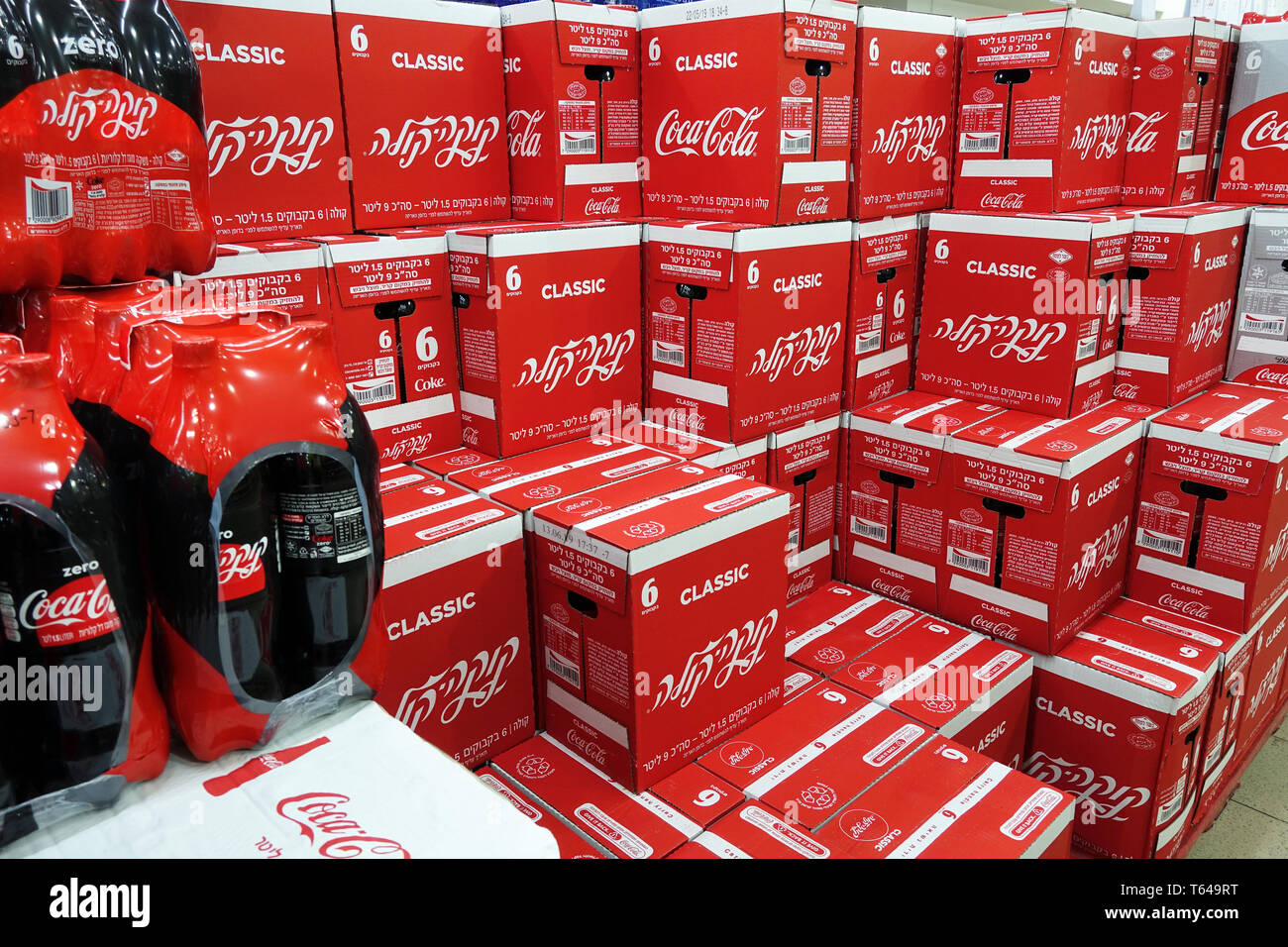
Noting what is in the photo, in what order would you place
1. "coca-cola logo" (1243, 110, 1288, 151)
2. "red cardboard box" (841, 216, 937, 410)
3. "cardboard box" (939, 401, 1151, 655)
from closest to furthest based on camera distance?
"cardboard box" (939, 401, 1151, 655)
"red cardboard box" (841, 216, 937, 410)
"coca-cola logo" (1243, 110, 1288, 151)

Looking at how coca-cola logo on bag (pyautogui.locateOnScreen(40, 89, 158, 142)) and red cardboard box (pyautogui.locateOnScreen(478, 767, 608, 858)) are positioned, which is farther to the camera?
red cardboard box (pyautogui.locateOnScreen(478, 767, 608, 858))

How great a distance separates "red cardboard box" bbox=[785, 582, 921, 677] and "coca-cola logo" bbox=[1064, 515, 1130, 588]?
388 millimetres

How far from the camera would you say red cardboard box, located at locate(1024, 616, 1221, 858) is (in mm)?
2059

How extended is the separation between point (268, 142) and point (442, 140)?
0.40 meters

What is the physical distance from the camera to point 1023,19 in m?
2.31

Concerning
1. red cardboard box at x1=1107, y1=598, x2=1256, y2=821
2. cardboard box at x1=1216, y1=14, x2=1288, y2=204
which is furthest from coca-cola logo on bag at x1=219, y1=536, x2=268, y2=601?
cardboard box at x1=1216, y1=14, x2=1288, y2=204

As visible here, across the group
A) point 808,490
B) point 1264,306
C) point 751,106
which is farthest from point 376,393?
point 1264,306

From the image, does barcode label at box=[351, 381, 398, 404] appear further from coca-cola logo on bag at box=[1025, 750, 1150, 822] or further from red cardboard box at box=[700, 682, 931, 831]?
coca-cola logo on bag at box=[1025, 750, 1150, 822]

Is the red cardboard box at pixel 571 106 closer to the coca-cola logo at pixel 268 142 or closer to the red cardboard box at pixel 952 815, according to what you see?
the coca-cola logo at pixel 268 142

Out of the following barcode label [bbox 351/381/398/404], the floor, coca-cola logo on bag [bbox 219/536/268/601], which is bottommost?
the floor

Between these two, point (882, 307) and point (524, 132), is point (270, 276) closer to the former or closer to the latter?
point (524, 132)

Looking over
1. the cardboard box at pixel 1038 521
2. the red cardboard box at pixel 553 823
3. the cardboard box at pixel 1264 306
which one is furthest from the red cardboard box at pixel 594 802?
the cardboard box at pixel 1264 306

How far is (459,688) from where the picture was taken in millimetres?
1669
